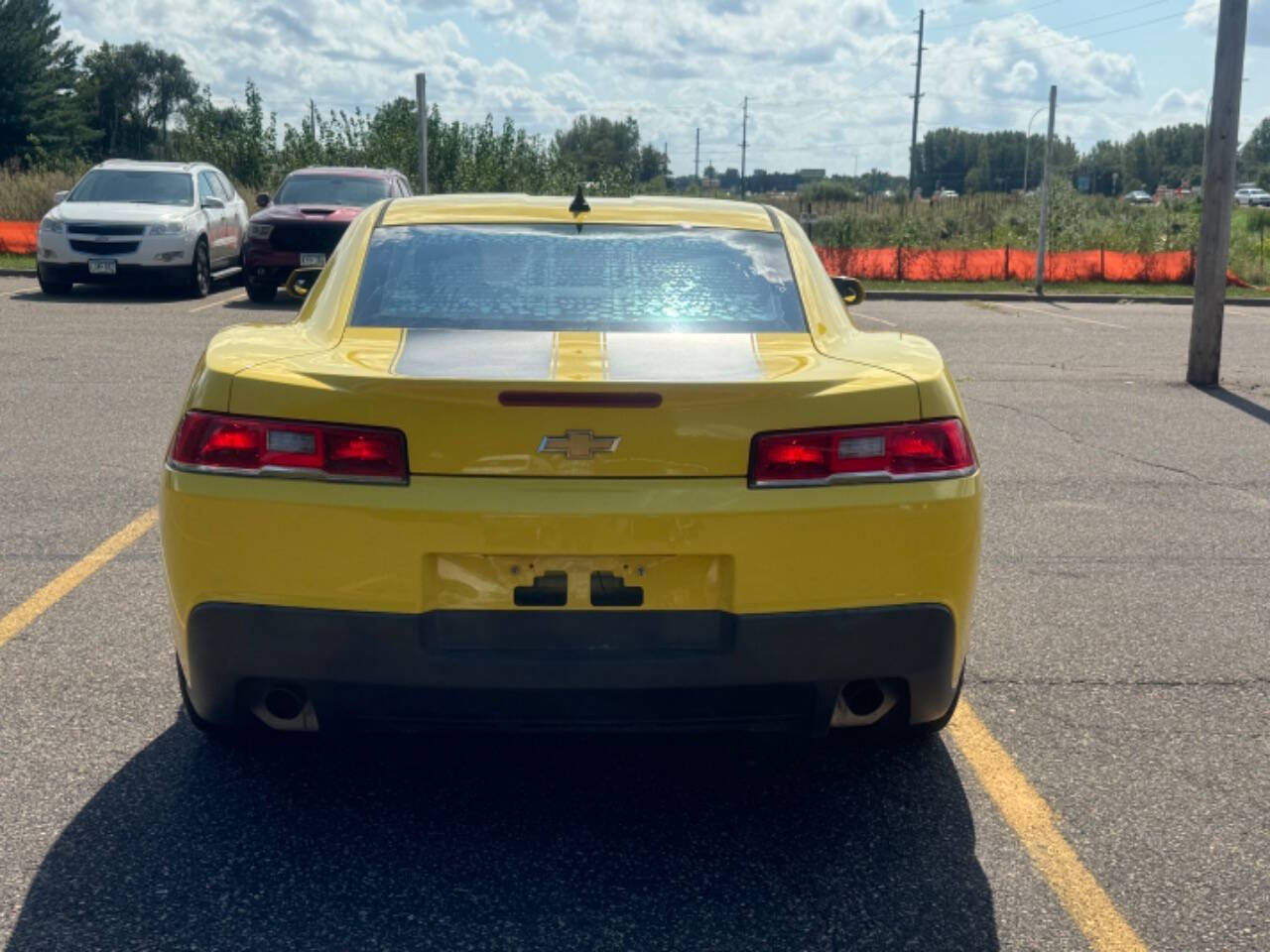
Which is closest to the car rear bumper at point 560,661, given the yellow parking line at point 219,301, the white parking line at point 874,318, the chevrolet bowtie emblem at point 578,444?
the chevrolet bowtie emblem at point 578,444

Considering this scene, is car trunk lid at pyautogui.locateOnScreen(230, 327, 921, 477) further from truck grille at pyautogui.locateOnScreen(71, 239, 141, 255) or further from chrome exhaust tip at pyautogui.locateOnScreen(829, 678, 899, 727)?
truck grille at pyautogui.locateOnScreen(71, 239, 141, 255)

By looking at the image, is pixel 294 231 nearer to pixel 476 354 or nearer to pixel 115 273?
pixel 115 273

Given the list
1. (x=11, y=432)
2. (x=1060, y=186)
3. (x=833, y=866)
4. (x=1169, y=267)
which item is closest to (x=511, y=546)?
(x=833, y=866)

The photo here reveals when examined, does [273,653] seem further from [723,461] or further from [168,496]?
[723,461]

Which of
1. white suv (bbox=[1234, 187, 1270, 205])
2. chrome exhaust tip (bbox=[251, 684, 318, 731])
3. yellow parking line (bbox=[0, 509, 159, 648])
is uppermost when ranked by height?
white suv (bbox=[1234, 187, 1270, 205])

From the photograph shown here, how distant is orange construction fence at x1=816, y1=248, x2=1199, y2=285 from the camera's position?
26719 millimetres

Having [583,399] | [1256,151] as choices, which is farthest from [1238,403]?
[1256,151]

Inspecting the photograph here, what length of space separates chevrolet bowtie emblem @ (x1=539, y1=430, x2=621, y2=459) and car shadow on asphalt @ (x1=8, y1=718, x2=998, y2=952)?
0.84 metres

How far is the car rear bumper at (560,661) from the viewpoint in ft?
10.1

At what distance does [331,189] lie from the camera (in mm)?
19516

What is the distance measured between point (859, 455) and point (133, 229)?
1674 centimetres

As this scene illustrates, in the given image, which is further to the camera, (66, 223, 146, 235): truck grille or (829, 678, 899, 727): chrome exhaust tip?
(66, 223, 146, 235): truck grille

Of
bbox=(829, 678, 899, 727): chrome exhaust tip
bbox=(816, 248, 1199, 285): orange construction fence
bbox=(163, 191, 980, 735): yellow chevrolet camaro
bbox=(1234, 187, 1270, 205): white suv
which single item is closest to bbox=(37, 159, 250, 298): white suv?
bbox=(816, 248, 1199, 285): orange construction fence

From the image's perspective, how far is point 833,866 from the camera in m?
3.32
